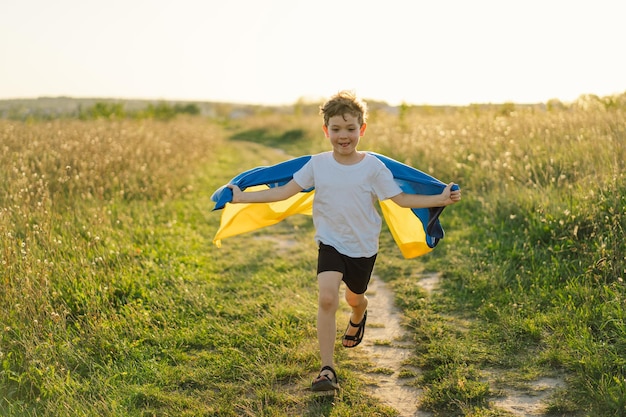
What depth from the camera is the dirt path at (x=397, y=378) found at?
4.18 meters

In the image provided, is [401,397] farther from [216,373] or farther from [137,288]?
[137,288]

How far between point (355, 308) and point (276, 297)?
5.23 feet

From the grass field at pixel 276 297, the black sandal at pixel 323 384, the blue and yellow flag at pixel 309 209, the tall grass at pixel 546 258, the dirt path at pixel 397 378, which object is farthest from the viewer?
the blue and yellow flag at pixel 309 209

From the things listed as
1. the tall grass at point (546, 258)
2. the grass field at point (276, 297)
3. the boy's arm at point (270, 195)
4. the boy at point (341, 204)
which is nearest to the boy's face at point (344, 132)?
the boy at point (341, 204)

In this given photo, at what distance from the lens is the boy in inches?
172

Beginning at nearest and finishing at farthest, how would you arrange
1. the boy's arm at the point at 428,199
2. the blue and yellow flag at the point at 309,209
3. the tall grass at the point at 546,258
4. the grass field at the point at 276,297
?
1. the grass field at the point at 276,297
2. the tall grass at the point at 546,258
3. the boy's arm at the point at 428,199
4. the blue and yellow flag at the point at 309,209

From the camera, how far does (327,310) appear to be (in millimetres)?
4359

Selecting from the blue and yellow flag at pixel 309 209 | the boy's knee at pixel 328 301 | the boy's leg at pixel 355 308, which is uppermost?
the blue and yellow flag at pixel 309 209

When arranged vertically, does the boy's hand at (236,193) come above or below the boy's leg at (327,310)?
above

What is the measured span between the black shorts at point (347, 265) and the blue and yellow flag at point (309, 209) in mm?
813

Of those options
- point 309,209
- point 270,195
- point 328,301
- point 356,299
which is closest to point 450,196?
point 356,299

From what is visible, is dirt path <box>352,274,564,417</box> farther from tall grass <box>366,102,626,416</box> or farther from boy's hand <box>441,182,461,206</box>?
boy's hand <box>441,182,461,206</box>

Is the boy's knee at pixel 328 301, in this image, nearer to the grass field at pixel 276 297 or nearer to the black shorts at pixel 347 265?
the black shorts at pixel 347 265

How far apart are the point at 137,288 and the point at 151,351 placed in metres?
1.30
